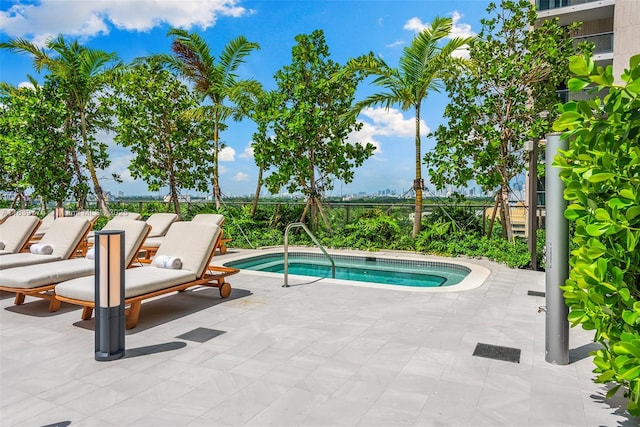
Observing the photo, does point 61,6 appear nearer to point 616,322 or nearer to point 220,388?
point 220,388

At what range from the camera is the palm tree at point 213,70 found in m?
12.7

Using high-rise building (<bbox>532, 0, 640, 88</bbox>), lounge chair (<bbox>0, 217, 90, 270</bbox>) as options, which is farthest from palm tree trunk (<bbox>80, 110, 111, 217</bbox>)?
high-rise building (<bbox>532, 0, 640, 88</bbox>)

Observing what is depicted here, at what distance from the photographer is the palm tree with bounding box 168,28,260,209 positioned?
1266 centimetres

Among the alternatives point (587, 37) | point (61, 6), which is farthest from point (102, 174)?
point (587, 37)

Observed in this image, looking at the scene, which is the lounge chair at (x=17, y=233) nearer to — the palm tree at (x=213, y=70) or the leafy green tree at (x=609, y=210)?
the palm tree at (x=213, y=70)

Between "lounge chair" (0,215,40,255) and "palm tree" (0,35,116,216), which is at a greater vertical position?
"palm tree" (0,35,116,216)

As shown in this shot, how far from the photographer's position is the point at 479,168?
9.99 metres

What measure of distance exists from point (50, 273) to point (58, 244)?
5.27ft

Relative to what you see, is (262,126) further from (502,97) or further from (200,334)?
(200,334)

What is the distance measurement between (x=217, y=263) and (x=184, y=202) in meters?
6.28

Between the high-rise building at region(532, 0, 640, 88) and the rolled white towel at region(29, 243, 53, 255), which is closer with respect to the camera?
the rolled white towel at region(29, 243, 53, 255)

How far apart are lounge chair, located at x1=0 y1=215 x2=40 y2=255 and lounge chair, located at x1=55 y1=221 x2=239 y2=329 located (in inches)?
122

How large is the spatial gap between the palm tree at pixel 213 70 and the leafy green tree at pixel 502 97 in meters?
6.28

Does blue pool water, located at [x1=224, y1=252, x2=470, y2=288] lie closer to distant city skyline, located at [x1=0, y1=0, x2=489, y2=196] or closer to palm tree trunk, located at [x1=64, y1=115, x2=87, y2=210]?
distant city skyline, located at [x1=0, y1=0, x2=489, y2=196]
